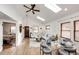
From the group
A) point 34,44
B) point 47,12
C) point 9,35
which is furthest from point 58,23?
point 9,35

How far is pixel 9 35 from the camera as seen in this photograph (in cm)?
329

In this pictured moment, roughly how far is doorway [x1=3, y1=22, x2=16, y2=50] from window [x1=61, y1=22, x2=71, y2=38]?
1.30m

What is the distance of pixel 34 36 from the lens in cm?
314

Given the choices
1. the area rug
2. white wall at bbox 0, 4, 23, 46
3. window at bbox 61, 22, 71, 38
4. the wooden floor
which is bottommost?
the wooden floor

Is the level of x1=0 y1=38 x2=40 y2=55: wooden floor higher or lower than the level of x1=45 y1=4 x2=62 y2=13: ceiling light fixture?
lower

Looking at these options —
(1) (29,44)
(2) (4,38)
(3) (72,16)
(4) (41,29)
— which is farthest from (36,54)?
(3) (72,16)

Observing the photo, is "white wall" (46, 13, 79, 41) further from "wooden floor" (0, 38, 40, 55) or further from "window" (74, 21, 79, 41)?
"wooden floor" (0, 38, 40, 55)

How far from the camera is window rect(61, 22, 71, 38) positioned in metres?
2.91

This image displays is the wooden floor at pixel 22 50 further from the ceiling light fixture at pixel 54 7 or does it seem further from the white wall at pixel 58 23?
the ceiling light fixture at pixel 54 7

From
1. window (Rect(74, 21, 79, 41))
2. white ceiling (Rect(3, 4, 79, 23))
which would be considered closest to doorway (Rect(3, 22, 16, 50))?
white ceiling (Rect(3, 4, 79, 23))

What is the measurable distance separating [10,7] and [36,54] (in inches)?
52.8

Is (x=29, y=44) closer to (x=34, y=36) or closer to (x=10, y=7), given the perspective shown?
(x=34, y=36)

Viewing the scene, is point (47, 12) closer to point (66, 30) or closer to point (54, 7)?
point (54, 7)

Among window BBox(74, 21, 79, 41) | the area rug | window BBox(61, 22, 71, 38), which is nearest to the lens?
window BBox(74, 21, 79, 41)
